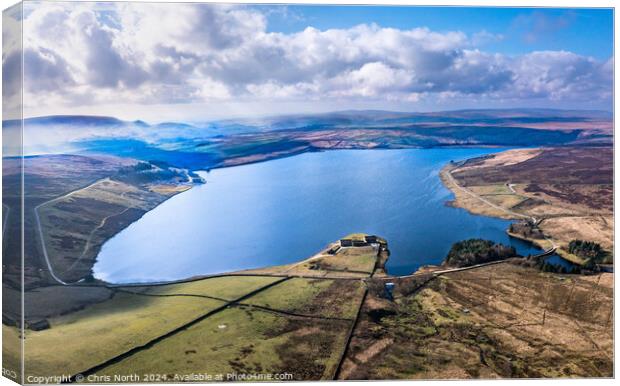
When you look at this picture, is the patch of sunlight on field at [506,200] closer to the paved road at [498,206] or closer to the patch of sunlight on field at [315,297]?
the paved road at [498,206]

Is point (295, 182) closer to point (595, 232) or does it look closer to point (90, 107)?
point (90, 107)

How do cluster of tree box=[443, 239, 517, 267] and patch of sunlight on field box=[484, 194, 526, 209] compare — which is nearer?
cluster of tree box=[443, 239, 517, 267]

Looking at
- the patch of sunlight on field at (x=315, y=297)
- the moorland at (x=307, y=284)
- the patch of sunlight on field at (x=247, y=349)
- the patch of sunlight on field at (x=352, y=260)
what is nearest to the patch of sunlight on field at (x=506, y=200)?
the moorland at (x=307, y=284)

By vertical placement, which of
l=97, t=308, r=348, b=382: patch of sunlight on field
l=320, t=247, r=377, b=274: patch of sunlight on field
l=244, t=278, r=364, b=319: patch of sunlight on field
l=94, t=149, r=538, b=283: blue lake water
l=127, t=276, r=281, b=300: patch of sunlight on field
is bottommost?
l=97, t=308, r=348, b=382: patch of sunlight on field

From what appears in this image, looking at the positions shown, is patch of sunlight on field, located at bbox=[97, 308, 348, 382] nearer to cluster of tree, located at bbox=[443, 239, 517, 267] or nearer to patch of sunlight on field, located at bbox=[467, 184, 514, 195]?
cluster of tree, located at bbox=[443, 239, 517, 267]

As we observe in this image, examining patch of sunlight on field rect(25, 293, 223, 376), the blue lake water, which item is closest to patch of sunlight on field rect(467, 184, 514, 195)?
the blue lake water
